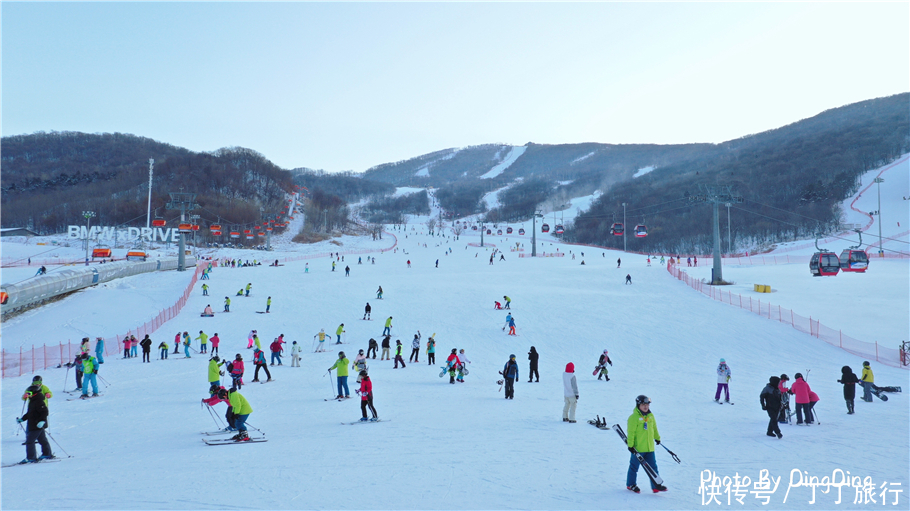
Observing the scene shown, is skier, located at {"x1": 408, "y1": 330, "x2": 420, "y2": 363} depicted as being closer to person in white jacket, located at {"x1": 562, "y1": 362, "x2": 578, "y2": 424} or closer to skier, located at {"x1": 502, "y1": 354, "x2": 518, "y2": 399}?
skier, located at {"x1": 502, "y1": 354, "x2": 518, "y2": 399}

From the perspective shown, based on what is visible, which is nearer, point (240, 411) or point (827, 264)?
point (240, 411)

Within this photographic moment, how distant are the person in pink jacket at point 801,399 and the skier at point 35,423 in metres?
12.2

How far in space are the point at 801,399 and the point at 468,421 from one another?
6.17 meters

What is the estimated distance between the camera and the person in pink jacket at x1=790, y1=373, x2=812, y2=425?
924cm

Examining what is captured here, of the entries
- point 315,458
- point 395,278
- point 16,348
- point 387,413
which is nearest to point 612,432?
point 387,413

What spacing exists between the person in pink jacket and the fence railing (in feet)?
33.8

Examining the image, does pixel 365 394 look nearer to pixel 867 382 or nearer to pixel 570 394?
pixel 570 394

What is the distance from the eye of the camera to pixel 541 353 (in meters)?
19.5

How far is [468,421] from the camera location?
9609 mm

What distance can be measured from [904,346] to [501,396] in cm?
1508

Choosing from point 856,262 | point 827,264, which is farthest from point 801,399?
point 856,262

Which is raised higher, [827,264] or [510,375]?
[827,264]

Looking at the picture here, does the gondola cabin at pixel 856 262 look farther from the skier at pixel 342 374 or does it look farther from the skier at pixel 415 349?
the skier at pixel 342 374

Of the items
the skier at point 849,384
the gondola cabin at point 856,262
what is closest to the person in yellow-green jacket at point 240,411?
A: the skier at point 849,384
